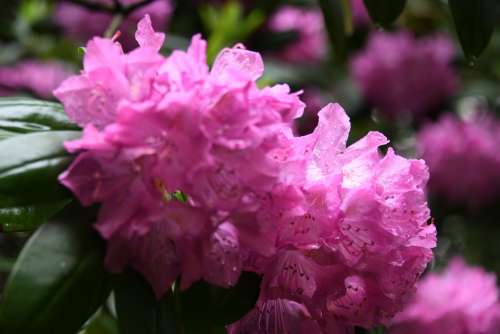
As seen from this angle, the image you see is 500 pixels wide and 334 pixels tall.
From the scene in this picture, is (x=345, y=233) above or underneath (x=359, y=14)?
above

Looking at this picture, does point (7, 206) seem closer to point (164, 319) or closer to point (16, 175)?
point (16, 175)

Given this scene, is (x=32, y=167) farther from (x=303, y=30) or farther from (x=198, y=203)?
(x=303, y=30)

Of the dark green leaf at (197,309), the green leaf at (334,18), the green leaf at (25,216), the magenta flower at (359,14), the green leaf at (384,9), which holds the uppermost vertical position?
the green leaf at (25,216)

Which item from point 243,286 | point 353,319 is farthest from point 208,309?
point 353,319

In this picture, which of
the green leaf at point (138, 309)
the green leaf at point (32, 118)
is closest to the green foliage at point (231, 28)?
the green leaf at point (32, 118)

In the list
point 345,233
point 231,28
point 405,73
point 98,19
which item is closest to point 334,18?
point 345,233

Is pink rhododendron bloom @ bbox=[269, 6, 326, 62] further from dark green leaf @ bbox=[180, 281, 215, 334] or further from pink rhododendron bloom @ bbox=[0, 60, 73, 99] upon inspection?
dark green leaf @ bbox=[180, 281, 215, 334]

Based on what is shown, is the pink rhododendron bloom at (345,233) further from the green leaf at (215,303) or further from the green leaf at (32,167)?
the green leaf at (32,167)
